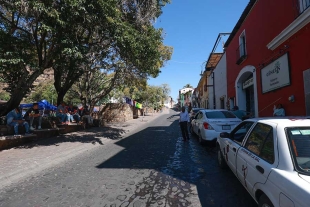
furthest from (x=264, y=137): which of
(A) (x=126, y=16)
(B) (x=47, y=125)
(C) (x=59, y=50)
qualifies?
(B) (x=47, y=125)

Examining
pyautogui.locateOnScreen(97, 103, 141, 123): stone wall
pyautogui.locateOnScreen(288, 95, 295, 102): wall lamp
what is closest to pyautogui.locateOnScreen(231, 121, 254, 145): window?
pyautogui.locateOnScreen(288, 95, 295, 102): wall lamp

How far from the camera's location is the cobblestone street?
4020 millimetres

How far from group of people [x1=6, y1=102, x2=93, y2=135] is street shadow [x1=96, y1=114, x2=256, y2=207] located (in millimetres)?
4750

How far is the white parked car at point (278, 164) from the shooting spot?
2.24m

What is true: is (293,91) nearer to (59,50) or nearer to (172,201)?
(172,201)

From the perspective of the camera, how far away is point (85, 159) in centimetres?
750

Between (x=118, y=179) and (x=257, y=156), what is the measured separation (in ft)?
10.1

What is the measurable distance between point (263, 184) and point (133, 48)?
7.33m

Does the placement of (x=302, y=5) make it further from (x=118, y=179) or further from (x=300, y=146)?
(x=118, y=179)

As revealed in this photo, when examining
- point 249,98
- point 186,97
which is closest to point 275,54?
point 249,98

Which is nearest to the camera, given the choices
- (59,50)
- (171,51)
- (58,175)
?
(58,175)

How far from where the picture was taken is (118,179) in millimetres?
5164

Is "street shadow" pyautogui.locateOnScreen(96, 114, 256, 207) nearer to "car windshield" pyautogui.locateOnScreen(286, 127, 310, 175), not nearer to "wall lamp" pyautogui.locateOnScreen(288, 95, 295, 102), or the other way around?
"car windshield" pyautogui.locateOnScreen(286, 127, 310, 175)

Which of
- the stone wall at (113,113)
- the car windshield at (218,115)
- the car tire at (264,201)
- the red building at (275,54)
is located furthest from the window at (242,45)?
the stone wall at (113,113)
